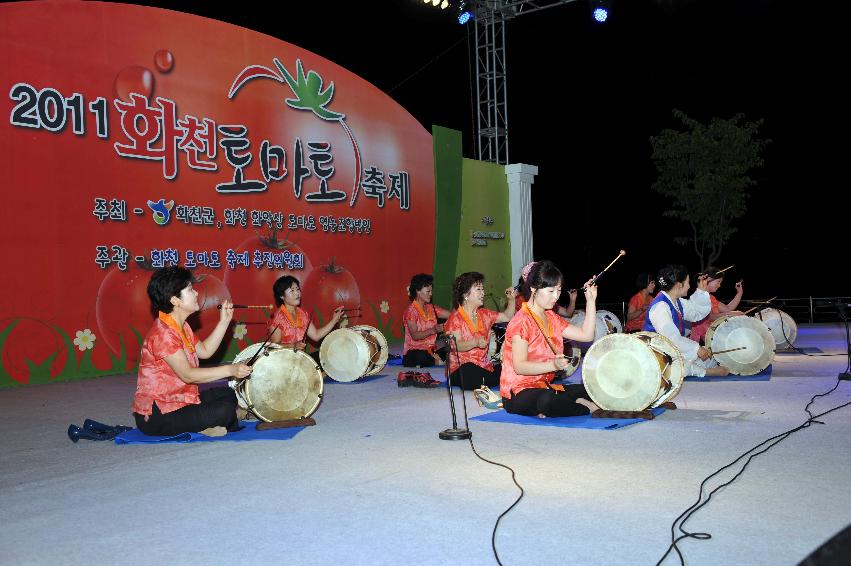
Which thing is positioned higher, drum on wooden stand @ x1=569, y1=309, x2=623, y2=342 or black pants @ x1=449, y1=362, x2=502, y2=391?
drum on wooden stand @ x1=569, y1=309, x2=623, y2=342

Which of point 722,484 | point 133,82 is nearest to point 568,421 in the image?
point 722,484

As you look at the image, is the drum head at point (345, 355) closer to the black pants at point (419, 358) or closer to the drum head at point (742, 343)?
the black pants at point (419, 358)

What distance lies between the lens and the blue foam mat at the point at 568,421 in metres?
5.29

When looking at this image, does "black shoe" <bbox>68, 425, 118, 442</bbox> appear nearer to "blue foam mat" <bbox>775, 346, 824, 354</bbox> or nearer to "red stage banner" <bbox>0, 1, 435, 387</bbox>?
"red stage banner" <bbox>0, 1, 435, 387</bbox>

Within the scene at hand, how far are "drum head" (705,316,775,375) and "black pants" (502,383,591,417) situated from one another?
8.50ft

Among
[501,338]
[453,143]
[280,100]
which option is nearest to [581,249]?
[453,143]

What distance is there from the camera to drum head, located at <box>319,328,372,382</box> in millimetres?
8156

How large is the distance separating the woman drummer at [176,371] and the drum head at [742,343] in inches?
187

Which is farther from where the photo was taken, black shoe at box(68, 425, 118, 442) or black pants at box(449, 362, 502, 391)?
black pants at box(449, 362, 502, 391)

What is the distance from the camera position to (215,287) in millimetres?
10195

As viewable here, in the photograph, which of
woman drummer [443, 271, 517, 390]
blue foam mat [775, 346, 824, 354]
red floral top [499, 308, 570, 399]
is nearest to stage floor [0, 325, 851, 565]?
red floral top [499, 308, 570, 399]

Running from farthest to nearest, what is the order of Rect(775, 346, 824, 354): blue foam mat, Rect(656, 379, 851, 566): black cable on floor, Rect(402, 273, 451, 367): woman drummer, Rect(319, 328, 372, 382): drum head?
Rect(775, 346, 824, 354): blue foam mat → Rect(402, 273, 451, 367): woman drummer → Rect(319, 328, 372, 382): drum head → Rect(656, 379, 851, 566): black cable on floor

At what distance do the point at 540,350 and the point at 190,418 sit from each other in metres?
2.35

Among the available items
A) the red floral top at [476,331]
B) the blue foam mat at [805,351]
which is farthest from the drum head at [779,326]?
the red floral top at [476,331]
